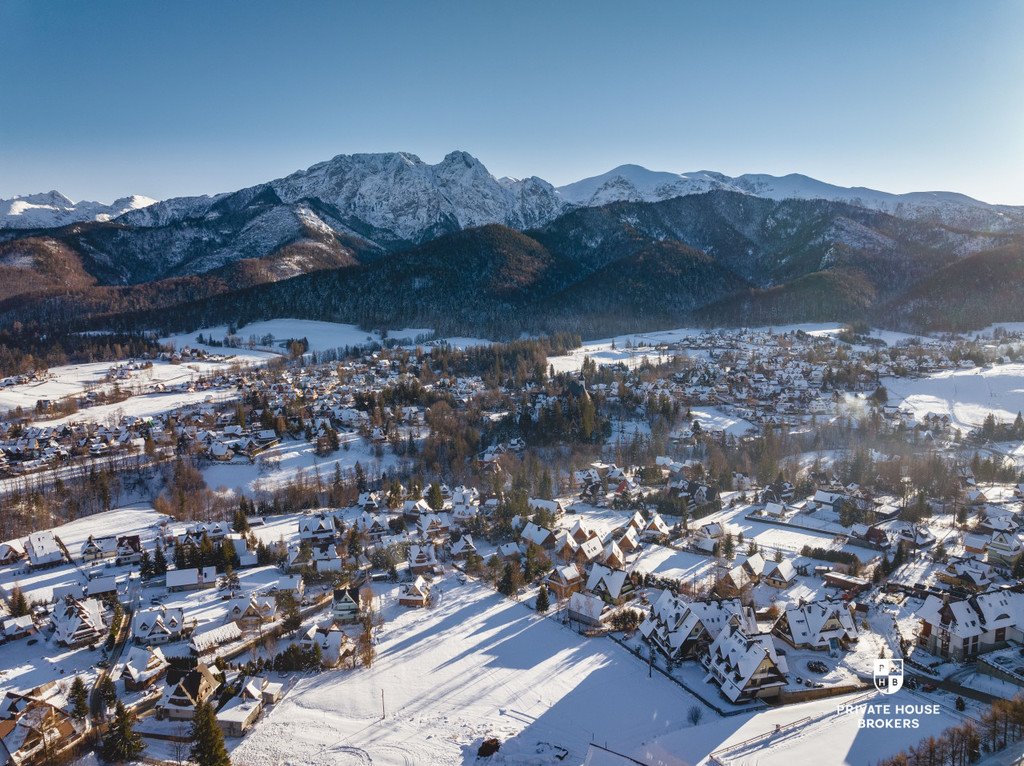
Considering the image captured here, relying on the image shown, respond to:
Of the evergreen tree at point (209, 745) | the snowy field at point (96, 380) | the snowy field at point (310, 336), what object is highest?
the snowy field at point (310, 336)

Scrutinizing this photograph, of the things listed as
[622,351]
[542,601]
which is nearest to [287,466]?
[542,601]

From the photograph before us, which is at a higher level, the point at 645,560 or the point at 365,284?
the point at 365,284

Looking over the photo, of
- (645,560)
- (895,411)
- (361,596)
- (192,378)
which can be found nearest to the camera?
(361,596)

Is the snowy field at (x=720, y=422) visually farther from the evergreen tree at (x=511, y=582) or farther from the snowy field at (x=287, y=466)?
the evergreen tree at (x=511, y=582)

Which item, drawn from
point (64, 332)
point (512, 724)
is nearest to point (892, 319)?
point (512, 724)

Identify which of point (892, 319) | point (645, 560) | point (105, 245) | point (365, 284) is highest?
point (105, 245)

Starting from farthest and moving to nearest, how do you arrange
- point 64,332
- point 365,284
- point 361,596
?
point 365,284, point 64,332, point 361,596

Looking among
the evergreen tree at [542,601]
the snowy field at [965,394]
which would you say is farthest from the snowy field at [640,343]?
the evergreen tree at [542,601]

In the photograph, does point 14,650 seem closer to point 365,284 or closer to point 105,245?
point 365,284
